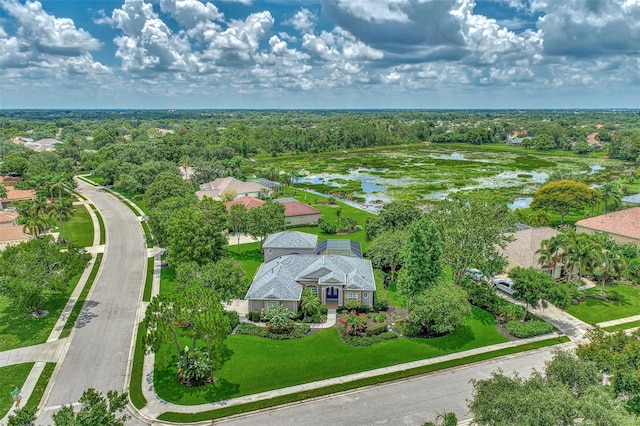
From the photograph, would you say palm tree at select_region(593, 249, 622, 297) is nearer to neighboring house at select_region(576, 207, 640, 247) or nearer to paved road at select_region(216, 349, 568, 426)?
neighboring house at select_region(576, 207, 640, 247)

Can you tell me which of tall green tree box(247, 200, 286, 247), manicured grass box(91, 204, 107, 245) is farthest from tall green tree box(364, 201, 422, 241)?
manicured grass box(91, 204, 107, 245)

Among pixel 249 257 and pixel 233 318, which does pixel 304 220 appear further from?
pixel 233 318

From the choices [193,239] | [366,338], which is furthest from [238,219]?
[366,338]

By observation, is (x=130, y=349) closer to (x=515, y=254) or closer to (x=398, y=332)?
(x=398, y=332)

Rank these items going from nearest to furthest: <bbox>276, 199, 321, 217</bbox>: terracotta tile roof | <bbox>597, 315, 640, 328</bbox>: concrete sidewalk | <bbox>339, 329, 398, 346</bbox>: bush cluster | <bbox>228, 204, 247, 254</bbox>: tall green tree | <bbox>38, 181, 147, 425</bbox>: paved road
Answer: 1. <bbox>38, 181, 147, 425</bbox>: paved road
2. <bbox>339, 329, 398, 346</bbox>: bush cluster
3. <bbox>597, 315, 640, 328</bbox>: concrete sidewalk
4. <bbox>228, 204, 247, 254</bbox>: tall green tree
5. <bbox>276, 199, 321, 217</bbox>: terracotta tile roof

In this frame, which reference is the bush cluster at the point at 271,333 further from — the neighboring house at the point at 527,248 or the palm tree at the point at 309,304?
the neighboring house at the point at 527,248

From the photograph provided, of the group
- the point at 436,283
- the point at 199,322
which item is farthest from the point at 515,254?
the point at 199,322

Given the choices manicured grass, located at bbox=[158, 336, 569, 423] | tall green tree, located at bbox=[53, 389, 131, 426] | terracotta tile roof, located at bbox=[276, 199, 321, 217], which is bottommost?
manicured grass, located at bbox=[158, 336, 569, 423]
